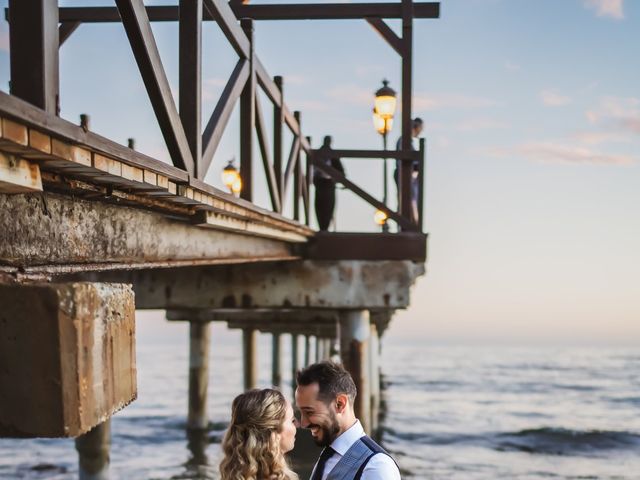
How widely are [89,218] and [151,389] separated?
154ft

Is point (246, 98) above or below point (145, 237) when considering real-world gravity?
above

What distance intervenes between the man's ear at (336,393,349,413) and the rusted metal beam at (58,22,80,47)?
24.6 ft

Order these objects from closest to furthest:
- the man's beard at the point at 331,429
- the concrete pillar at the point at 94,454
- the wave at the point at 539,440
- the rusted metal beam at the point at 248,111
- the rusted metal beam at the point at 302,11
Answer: the man's beard at the point at 331,429, the rusted metal beam at the point at 248,111, the rusted metal beam at the point at 302,11, the concrete pillar at the point at 94,454, the wave at the point at 539,440

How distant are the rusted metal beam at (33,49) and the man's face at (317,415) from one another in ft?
4.22

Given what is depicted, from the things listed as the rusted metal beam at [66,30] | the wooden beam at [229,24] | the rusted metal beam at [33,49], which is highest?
the rusted metal beam at [66,30]

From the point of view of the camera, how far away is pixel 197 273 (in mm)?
11719

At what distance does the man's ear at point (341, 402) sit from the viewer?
3219mm

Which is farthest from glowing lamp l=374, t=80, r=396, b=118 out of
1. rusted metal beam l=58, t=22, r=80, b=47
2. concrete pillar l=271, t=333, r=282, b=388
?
concrete pillar l=271, t=333, r=282, b=388

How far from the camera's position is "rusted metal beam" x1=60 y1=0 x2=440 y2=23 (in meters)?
10.9

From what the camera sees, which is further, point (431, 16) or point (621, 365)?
point (621, 365)

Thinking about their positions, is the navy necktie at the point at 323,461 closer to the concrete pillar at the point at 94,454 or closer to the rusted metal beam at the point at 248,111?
the rusted metal beam at the point at 248,111

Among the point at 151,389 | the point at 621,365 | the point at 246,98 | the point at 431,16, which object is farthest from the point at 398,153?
the point at 621,365

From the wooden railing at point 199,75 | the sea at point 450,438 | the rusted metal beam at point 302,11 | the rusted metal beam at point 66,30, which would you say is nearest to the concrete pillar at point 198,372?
the sea at point 450,438

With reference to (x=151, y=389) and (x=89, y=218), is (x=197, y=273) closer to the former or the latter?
(x=89, y=218)
